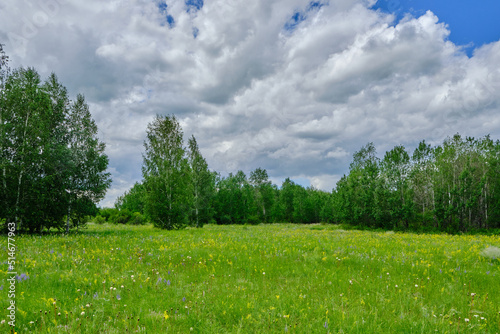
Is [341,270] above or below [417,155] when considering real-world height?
below

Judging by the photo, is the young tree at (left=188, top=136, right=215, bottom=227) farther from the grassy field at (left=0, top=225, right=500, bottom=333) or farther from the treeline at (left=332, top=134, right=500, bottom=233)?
the grassy field at (left=0, top=225, right=500, bottom=333)

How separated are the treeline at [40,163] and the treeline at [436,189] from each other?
46.1 m

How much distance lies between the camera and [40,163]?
2055cm

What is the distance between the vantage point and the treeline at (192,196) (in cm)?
3028

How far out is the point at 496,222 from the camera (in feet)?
152

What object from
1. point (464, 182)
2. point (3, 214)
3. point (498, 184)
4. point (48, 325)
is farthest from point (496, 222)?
point (3, 214)

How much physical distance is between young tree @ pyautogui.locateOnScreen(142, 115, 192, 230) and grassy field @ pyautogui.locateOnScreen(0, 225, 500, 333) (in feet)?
67.3

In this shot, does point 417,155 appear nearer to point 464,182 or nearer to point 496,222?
point 464,182

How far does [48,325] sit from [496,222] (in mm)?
62952

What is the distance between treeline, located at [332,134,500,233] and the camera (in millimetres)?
44812

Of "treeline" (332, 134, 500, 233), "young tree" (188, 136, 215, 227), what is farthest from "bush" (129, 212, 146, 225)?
"treeline" (332, 134, 500, 233)

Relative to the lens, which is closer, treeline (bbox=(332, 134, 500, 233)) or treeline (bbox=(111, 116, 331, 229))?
treeline (bbox=(111, 116, 331, 229))

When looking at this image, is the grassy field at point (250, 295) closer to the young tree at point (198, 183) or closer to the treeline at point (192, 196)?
the treeline at point (192, 196)

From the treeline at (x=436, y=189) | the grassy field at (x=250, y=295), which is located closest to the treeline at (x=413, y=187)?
the treeline at (x=436, y=189)
